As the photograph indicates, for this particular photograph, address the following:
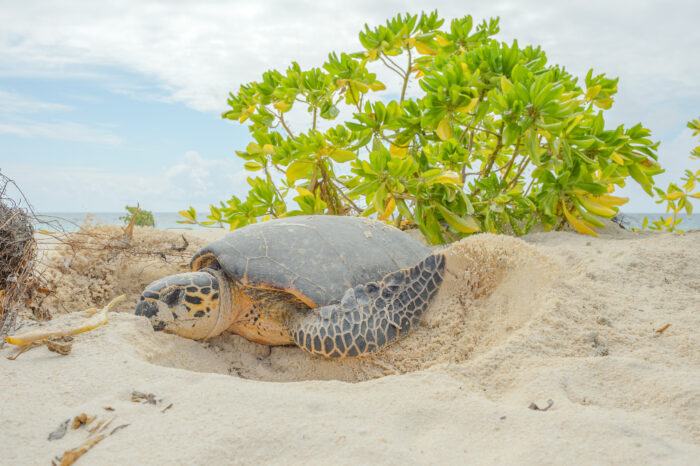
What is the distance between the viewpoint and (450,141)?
11.0 ft

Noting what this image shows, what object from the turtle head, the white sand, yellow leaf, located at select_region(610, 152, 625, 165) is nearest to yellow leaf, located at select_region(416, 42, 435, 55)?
yellow leaf, located at select_region(610, 152, 625, 165)

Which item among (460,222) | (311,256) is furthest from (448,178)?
(311,256)

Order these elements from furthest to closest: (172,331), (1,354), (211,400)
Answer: (172,331), (1,354), (211,400)

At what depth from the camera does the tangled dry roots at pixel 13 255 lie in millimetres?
1801

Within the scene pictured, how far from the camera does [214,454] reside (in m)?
1.04

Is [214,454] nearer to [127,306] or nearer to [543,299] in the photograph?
[543,299]

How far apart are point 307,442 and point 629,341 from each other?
4.21 feet

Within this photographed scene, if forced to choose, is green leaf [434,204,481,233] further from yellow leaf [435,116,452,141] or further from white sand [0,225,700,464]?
white sand [0,225,700,464]

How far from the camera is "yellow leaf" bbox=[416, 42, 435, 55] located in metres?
3.67

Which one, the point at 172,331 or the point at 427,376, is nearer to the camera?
the point at 427,376

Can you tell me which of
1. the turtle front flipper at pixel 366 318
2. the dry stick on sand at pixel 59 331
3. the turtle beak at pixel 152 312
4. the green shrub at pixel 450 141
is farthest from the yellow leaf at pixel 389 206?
the dry stick on sand at pixel 59 331

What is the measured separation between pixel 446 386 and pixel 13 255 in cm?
178

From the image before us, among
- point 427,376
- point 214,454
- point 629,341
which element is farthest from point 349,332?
point 629,341

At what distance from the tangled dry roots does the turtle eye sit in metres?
0.54
